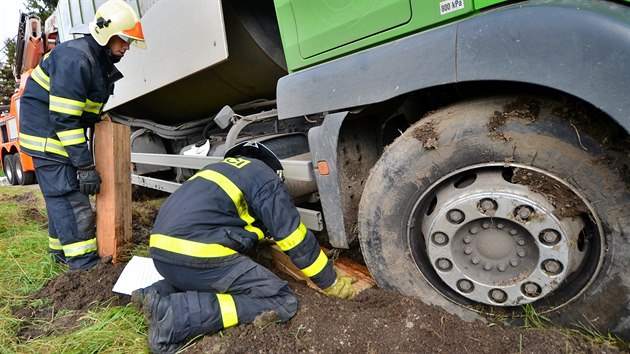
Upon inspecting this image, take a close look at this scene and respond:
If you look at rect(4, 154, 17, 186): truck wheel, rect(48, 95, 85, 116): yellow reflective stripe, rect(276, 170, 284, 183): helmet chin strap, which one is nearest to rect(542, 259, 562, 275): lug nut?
rect(276, 170, 284, 183): helmet chin strap

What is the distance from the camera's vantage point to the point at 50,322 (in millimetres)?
2193

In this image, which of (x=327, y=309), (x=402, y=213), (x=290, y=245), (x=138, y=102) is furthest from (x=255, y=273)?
(x=138, y=102)

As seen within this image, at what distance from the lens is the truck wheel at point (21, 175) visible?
9422mm

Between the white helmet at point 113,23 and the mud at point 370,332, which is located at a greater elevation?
the white helmet at point 113,23

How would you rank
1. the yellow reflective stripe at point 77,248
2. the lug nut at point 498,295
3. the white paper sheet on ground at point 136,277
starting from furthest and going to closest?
the yellow reflective stripe at point 77,248, the white paper sheet on ground at point 136,277, the lug nut at point 498,295

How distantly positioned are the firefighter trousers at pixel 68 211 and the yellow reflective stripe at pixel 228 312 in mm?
1558

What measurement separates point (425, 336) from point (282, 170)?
1110mm

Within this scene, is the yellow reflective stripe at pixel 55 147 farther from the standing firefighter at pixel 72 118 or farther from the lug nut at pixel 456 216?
the lug nut at pixel 456 216

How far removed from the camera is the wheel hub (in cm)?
148

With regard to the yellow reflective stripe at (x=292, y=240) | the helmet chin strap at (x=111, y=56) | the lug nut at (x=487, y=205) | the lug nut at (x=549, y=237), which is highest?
the helmet chin strap at (x=111, y=56)

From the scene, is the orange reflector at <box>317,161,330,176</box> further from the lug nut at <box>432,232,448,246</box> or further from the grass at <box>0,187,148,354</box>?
the grass at <box>0,187,148,354</box>

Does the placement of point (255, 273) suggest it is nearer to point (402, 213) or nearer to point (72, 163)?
point (402, 213)

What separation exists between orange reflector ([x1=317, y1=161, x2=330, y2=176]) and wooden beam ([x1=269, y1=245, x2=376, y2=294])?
0.71 metres

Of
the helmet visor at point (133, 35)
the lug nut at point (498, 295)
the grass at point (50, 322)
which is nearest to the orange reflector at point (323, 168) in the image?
the lug nut at point (498, 295)
